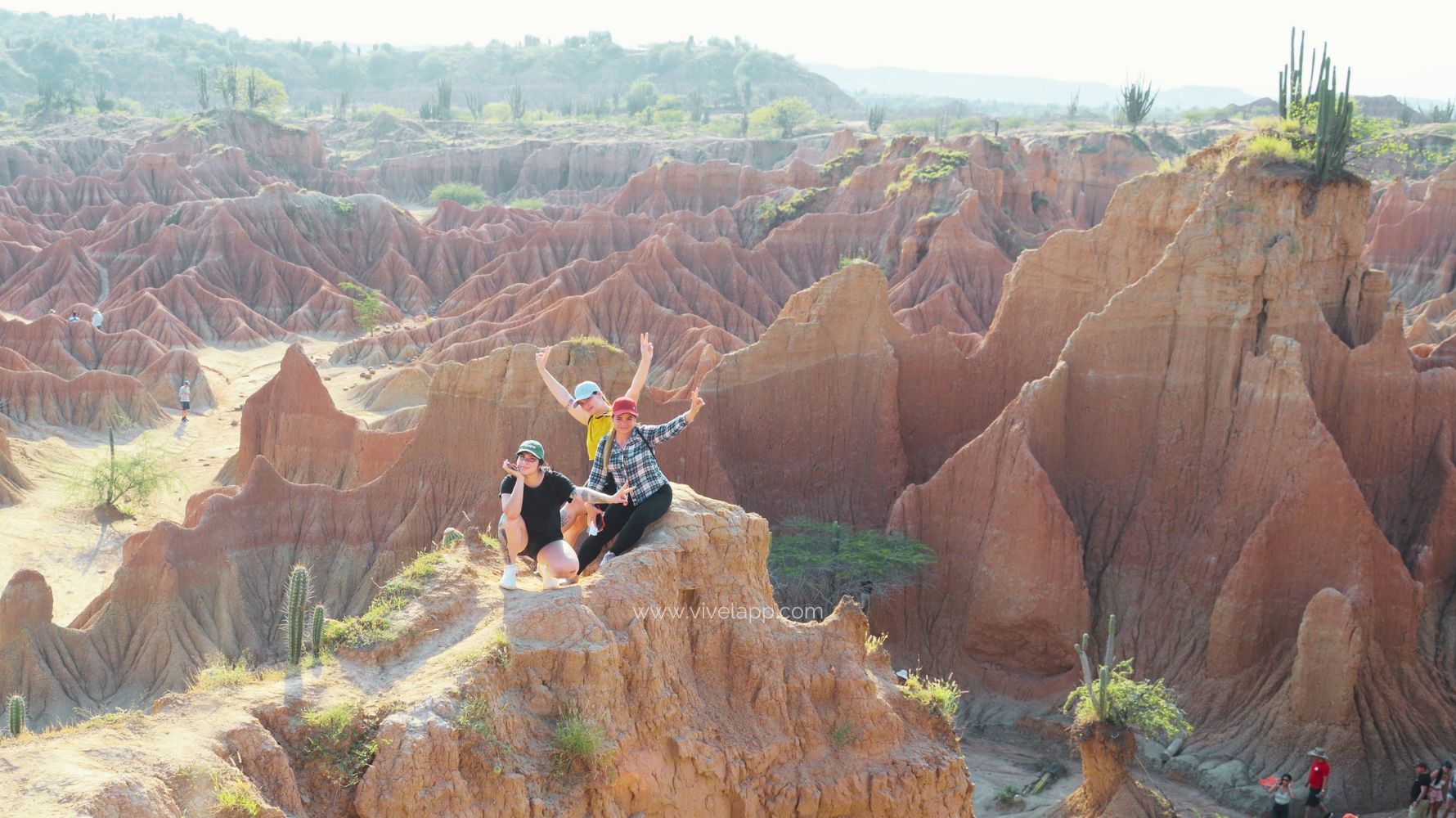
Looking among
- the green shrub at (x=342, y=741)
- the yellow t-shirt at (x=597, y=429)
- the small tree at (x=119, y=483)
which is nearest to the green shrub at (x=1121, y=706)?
the yellow t-shirt at (x=597, y=429)

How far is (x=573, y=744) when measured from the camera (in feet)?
29.1

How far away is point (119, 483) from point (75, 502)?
135cm

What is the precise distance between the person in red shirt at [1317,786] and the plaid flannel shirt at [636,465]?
11.6 m

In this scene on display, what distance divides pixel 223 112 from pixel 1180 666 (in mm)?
97297

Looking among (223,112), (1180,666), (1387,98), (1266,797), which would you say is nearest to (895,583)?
(1180,666)

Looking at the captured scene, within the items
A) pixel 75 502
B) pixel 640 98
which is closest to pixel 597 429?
pixel 75 502

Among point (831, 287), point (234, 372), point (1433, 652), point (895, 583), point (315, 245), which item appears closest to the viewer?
point (1433, 652)

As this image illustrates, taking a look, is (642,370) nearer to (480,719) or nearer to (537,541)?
(537,541)

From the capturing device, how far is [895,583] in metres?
21.9

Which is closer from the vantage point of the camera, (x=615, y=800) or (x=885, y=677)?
(x=615, y=800)

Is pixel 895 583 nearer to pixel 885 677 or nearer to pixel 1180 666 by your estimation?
pixel 1180 666

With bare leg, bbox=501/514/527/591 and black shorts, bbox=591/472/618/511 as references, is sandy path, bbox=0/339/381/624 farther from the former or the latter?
bare leg, bbox=501/514/527/591

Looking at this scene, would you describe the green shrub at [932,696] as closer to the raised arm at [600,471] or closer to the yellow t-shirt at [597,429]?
the raised arm at [600,471]

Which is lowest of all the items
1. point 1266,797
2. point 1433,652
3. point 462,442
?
point 1266,797
